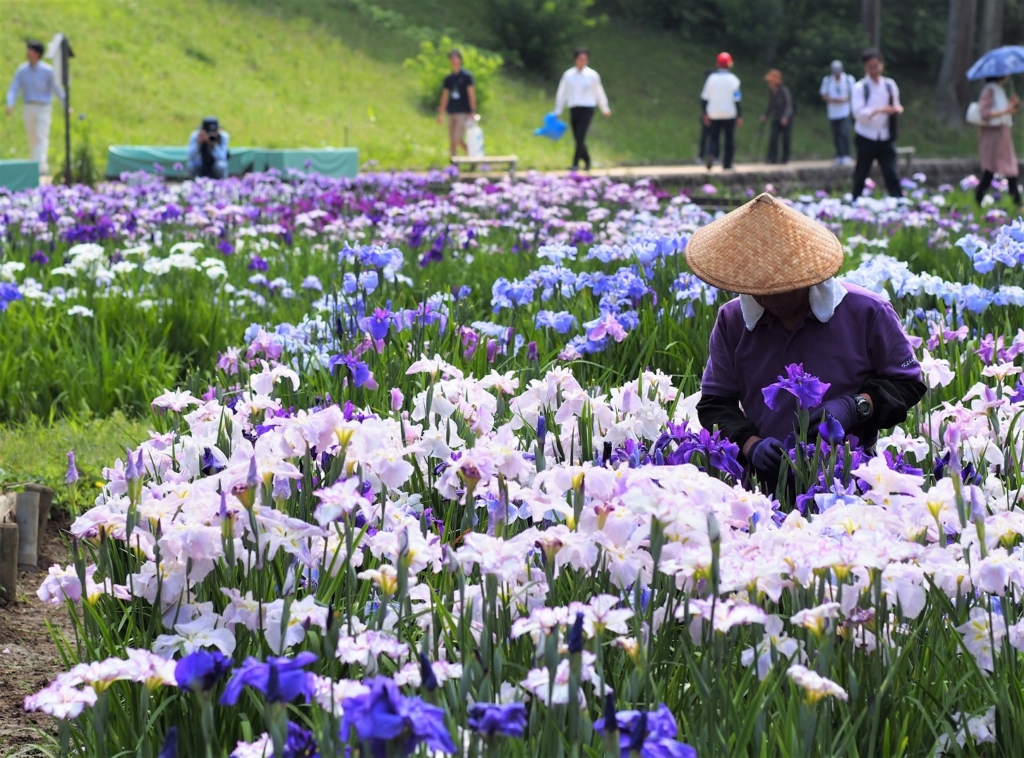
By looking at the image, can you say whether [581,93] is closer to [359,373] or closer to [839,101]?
[839,101]

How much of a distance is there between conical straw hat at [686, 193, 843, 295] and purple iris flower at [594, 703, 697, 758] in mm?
1690

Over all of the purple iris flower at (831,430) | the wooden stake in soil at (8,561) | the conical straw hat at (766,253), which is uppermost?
the conical straw hat at (766,253)

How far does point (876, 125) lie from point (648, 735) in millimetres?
12133

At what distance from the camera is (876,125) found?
12.6 meters

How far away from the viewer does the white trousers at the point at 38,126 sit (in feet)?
52.3

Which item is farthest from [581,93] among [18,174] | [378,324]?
[378,324]

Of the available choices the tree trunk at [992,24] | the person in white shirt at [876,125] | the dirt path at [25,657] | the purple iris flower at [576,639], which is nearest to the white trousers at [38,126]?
the person in white shirt at [876,125]

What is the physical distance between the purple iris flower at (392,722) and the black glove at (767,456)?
1.60m

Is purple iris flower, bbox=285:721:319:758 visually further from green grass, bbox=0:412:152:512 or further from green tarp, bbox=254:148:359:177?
green tarp, bbox=254:148:359:177

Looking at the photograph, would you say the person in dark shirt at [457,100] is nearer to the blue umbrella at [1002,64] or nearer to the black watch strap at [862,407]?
the blue umbrella at [1002,64]

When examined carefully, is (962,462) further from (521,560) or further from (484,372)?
(484,372)

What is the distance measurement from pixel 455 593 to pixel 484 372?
2.01 m

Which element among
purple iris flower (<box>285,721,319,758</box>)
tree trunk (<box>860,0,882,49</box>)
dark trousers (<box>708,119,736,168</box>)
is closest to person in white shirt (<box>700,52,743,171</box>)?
dark trousers (<box>708,119,736,168</box>)

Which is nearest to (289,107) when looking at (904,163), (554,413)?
(904,163)
